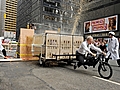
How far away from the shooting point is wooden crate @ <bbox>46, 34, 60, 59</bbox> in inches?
310

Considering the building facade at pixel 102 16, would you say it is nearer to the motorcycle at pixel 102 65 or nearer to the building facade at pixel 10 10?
the building facade at pixel 10 10

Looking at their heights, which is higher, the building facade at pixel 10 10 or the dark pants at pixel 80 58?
the building facade at pixel 10 10

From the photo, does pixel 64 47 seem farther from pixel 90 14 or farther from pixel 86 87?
pixel 90 14

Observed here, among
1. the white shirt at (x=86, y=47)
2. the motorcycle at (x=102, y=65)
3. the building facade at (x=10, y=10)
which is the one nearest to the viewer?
the motorcycle at (x=102, y=65)

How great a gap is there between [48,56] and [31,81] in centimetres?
290

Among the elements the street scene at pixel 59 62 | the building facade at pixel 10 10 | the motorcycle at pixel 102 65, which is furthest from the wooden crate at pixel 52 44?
the building facade at pixel 10 10

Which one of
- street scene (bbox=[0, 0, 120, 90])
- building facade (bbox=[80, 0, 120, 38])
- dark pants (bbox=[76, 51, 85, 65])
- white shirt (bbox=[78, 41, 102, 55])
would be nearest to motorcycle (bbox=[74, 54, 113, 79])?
street scene (bbox=[0, 0, 120, 90])

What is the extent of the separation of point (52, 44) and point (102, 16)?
1142 inches

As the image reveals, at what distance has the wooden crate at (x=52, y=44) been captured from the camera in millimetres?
7882

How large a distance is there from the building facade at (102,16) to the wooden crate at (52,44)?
2266 cm

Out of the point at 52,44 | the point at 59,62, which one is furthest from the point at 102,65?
the point at 59,62

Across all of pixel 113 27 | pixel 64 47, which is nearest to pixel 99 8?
pixel 113 27

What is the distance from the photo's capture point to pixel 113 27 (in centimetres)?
3042

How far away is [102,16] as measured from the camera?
34.5m
